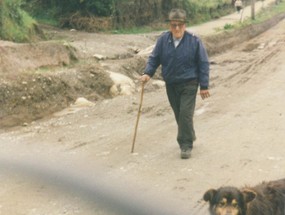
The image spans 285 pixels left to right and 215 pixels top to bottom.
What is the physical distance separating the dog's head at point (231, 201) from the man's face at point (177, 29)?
11.9 ft

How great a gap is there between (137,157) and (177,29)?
2169mm

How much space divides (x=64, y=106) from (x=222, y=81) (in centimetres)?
600

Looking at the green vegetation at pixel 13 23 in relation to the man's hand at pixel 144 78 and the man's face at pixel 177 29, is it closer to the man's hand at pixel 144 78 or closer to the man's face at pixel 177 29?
the man's hand at pixel 144 78

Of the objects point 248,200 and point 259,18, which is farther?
point 259,18

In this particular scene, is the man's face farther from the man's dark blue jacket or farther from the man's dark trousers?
the man's dark trousers

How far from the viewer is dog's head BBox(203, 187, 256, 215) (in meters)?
5.38

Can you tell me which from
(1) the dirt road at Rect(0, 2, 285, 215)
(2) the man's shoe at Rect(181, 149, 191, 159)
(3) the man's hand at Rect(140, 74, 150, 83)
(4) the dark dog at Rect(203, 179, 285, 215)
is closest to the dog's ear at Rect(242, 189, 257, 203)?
(4) the dark dog at Rect(203, 179, 285, 215)

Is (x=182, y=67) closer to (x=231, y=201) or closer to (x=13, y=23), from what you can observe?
(x=231, y=201)

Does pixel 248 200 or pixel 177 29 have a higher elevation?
pixel 177 29

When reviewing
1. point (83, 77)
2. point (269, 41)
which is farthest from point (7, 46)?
point (269, 41)

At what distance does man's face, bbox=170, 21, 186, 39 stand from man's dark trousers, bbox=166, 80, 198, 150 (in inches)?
30.3

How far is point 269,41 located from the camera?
29141 millimetres

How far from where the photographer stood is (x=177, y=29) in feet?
28.0

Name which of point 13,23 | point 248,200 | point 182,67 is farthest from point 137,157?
point 13,23
